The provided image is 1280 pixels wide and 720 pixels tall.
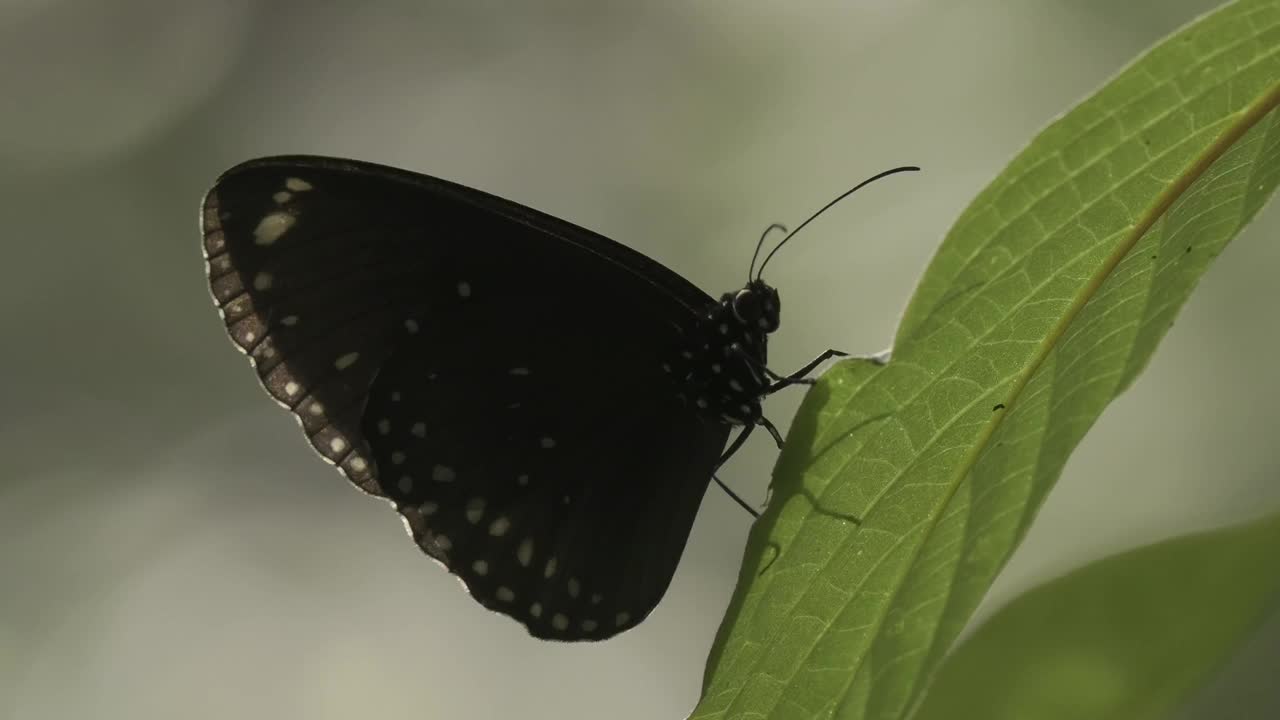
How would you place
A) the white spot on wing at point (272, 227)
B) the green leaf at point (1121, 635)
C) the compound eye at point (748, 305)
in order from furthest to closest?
the compound eye at point (748, 305)
the white spot on wing at point (272, 227)
the green leaf at point (1121, 635)

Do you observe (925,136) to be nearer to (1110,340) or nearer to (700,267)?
(700,267)

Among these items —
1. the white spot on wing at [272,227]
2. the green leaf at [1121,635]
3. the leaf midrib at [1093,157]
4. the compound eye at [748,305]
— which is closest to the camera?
the leaf midrib at [1093,157]

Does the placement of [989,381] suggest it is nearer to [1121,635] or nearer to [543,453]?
[1121,635]

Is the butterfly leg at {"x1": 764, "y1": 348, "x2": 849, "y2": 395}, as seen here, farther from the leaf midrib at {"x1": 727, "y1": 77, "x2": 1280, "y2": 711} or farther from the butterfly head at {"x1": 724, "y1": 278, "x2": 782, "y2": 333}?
the leaf midrib at {"x1": 727, "y1": 77, "x2": 1280, "y2": 711}

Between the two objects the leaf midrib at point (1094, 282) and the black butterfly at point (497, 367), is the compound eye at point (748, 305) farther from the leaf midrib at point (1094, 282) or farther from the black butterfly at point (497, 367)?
the leaf midrib at point (1094, 282)

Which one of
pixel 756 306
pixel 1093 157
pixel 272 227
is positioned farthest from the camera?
pixel 756 306

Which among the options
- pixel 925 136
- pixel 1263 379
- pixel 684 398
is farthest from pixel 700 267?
pixel 684 398

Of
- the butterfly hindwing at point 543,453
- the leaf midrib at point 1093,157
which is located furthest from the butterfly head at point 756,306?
the leaf midrib at point 1093,157

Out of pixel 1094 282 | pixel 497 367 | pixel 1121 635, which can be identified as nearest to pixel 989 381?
pixel 1094 282
